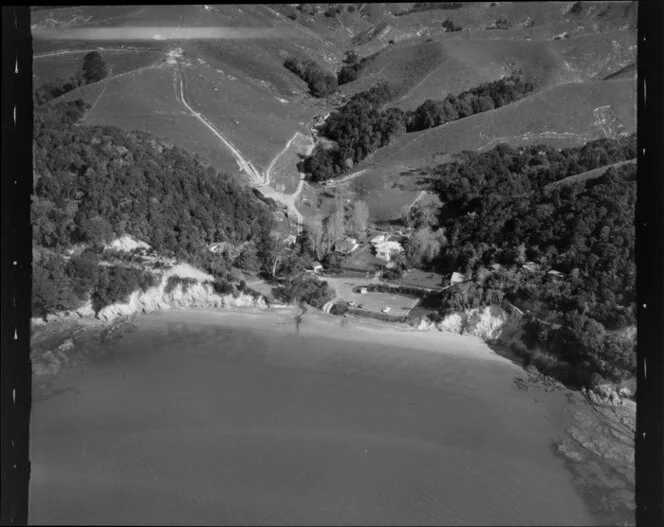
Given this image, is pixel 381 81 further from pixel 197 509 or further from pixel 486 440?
pixel 197 509

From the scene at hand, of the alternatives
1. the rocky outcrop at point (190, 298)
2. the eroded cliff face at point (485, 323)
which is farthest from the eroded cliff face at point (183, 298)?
the eroded cliff face at point (485, 323)

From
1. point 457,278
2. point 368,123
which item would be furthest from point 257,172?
point 457,278

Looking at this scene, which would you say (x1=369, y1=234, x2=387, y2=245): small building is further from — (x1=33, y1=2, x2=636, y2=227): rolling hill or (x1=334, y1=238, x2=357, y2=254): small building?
(x1=33, y1=2, x2=636, y2=227): rolling hill

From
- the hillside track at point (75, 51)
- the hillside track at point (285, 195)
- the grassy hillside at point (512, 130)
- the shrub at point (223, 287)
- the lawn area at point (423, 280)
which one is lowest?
the shrub at point (223, 287)

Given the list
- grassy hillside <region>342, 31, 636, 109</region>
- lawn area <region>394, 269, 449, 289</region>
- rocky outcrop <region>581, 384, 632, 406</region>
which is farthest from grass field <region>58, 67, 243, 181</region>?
rocky outcrop <region>581, 384, 632, 406</region>

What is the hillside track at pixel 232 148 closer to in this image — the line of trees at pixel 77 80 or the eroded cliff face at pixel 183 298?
the line of trees at pixel 77 80

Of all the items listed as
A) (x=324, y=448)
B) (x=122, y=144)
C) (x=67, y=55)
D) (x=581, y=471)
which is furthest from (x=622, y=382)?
(x=67, y=55)
